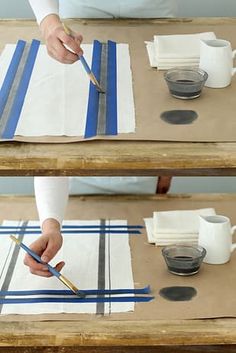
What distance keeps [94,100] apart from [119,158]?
0.92 ft

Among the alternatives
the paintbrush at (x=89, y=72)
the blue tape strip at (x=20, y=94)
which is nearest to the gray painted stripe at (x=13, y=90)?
the blue tape strip at (x=20, y=94)

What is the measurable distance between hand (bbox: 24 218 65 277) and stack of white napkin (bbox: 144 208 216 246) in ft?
0.82

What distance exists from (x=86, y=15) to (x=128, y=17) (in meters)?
0.12

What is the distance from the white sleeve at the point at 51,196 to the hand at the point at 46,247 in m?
0.03

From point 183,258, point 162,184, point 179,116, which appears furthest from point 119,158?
point 162,184

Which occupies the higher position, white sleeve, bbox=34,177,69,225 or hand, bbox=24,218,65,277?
white sleeve, bbox=34,177,69,225

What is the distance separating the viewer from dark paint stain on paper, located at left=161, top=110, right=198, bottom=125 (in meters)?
1.64

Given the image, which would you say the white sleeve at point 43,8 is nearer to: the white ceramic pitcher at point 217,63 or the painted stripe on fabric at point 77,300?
the white ceramic pitcher at point 217,63

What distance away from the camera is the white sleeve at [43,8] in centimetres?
198

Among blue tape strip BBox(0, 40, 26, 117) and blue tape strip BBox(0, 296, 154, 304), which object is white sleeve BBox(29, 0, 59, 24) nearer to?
blue tape strip BBox(0, 40, 26, 117)

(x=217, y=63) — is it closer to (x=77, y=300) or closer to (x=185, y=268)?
(x=185, y=268)

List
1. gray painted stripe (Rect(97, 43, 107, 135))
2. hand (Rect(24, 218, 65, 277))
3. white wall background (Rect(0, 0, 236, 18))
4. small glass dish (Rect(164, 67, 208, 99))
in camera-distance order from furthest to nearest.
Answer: white wall background (Rect(0, 0, 236, 18)) → hand (Rect(24, 218, 65, 277)) → small glass dish (Rect(164, 67, 208, 99)) → gray painted stripe (Rect(97, 43, 107, 135))

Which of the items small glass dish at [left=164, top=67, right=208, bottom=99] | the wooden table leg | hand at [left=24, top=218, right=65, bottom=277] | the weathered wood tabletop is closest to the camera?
the weathered wood tabletop

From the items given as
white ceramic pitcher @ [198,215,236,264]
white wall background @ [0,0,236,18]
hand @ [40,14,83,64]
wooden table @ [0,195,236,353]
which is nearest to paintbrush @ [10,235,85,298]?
wooden table @ [0,195,236,353]
